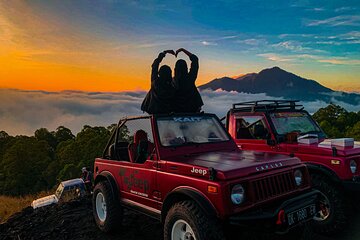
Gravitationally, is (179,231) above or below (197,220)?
below

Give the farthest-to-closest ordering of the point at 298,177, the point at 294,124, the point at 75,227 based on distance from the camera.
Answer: the point at 294,124 < the point at 75,227 < the point at 298,177

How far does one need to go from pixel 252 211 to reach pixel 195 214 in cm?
68

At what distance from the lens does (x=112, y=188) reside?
19.6 ft

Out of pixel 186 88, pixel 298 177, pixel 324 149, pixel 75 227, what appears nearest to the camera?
pixel 298 177

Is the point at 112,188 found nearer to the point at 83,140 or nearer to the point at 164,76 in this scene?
the point at 164,76

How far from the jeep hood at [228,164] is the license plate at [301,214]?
598 millimetres

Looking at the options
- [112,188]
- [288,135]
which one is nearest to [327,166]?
[288,135]

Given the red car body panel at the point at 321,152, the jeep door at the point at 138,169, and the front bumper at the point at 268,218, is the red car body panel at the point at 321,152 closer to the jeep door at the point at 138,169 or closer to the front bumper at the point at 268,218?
the front bumper at the point at 268,218

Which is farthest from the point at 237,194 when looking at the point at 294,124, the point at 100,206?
the point at 294,124

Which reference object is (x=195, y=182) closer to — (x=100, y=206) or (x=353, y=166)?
(x=100, y=206)

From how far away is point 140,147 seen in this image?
210 inches

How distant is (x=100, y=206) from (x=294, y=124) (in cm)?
470

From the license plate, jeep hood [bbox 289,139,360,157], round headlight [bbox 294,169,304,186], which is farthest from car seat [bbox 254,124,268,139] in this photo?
the license plate

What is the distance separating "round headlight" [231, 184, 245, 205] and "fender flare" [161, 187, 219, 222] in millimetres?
262
